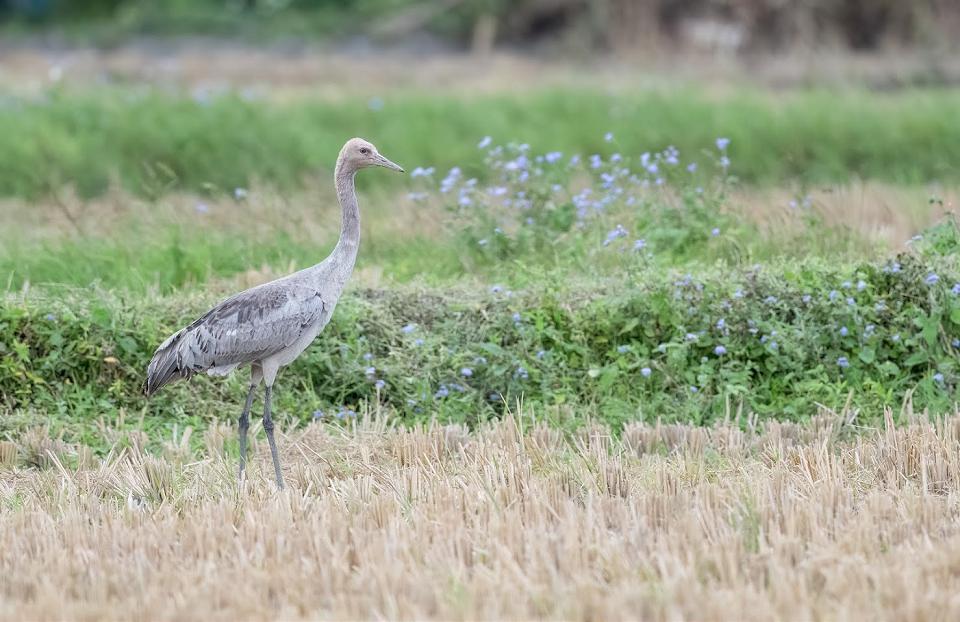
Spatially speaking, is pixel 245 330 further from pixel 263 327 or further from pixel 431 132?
pixel 431 132

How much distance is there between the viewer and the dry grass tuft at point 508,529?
436cm

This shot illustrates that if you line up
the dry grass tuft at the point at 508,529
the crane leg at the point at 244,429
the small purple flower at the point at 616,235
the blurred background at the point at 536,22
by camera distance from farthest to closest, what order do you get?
the blurred background at the point at 536,22
the small purple flower at the point at 616,235
the crane leg at the point at 244,429
the dry grass tuft at the point at 508,529

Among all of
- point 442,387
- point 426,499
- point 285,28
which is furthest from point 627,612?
point 285,28

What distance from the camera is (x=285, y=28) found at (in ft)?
87.9

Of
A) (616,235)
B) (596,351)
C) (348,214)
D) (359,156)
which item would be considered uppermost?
(359,156)

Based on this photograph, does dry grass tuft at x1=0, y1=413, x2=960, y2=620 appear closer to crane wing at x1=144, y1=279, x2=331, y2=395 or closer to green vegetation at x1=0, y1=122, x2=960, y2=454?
crane wing at x1=144, y1=279, x2=331, y2=395

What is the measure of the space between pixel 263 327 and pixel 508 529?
6.00 ft

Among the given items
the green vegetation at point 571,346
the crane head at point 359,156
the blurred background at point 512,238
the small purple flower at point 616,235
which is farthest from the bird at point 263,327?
the small purple flower at point 616,235

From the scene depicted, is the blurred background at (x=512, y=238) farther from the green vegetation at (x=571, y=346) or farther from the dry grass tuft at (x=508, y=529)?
the dry grass tuft at (x=508, y=529)

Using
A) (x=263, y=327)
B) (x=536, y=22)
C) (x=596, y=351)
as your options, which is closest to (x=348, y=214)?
(x=263, y=327)

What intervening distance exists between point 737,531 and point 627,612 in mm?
793

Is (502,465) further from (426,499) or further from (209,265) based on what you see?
(209,265)

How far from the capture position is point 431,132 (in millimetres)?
13820

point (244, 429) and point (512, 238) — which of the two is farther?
point (512, 238)
